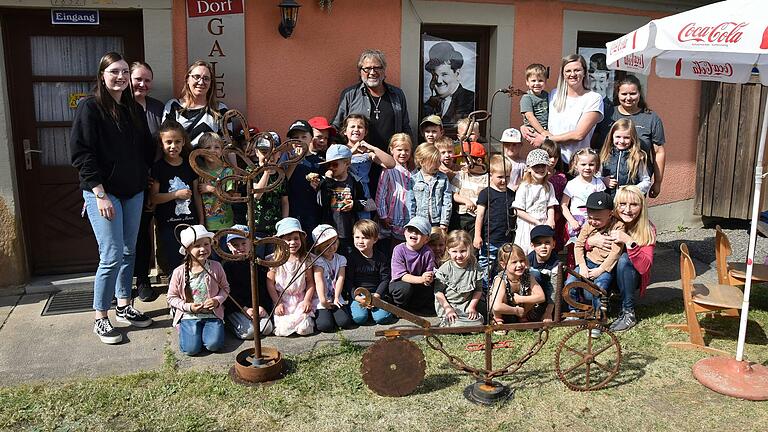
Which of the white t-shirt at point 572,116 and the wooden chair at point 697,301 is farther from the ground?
the white t-shirt at point 572,116

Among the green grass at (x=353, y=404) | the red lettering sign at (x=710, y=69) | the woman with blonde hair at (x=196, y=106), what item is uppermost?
the red lettering sign at (x=710, y=69)

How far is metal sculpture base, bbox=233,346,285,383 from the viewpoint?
3953 mm

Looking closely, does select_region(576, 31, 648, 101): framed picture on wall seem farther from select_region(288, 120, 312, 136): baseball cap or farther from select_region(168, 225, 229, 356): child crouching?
select_region(168, 225, 229, 356): child crouching

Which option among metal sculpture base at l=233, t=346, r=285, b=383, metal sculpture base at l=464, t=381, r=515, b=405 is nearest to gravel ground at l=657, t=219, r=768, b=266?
metal sculpture base at l=464, t=381, r=515, b=405

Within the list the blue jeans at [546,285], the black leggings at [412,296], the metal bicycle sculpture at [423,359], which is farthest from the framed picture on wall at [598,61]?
the metal bicycle sculpture at [423,359]

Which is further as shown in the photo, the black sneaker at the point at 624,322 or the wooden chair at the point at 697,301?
the black sneaker at the point at 624,322

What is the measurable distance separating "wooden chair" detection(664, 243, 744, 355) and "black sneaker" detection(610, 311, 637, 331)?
1.16 ft

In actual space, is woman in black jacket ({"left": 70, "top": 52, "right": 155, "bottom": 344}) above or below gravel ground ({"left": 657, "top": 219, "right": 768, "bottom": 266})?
above

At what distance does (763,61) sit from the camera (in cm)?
420

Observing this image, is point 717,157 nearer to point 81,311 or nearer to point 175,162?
point 175,162

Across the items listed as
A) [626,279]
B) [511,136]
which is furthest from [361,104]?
[626,279]

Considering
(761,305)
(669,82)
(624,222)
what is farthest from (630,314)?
(669,82)

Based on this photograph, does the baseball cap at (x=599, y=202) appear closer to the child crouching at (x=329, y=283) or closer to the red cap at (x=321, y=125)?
the child crouching at (x=329, y=283)

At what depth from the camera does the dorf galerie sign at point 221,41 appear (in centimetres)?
561
